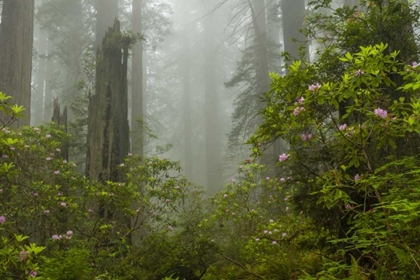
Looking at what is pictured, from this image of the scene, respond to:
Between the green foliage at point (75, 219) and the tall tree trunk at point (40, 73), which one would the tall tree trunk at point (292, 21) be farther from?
the tall tree trunk at point (40, 73)

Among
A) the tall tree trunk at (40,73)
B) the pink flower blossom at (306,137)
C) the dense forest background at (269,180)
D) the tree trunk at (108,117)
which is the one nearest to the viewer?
the dense forest background at (269,180)

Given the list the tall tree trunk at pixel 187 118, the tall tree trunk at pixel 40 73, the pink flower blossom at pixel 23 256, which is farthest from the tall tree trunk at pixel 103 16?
the tall tree trunk at pixel 187 118

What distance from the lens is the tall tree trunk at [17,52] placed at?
7402 millimetres

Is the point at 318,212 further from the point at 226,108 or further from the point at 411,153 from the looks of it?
the point at 226,108

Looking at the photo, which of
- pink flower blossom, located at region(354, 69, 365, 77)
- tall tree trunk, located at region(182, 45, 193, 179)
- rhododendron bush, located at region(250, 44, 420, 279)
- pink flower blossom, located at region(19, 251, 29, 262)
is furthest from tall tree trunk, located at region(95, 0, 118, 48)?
tall tree trunk, located at region(182, 45, 193, 179)

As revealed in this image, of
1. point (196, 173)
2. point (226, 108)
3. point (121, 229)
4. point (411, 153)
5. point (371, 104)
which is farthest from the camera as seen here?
point (226, 108)

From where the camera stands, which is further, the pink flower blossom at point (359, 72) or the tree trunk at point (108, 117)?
the tree trunk at point (108, 117)

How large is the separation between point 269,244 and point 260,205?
179cm

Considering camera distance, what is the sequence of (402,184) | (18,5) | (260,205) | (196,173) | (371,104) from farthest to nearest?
(196,173) → (18,5) → (260,205) → (371,104) → (402,184)

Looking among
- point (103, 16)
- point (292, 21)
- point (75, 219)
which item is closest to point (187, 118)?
point (103, 16)

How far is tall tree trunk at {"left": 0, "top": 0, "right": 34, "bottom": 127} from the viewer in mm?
7402

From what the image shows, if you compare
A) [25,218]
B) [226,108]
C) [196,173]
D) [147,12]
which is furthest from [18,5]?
[226,108]

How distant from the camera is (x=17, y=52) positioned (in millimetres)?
7641

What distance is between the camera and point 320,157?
330 centimetres
